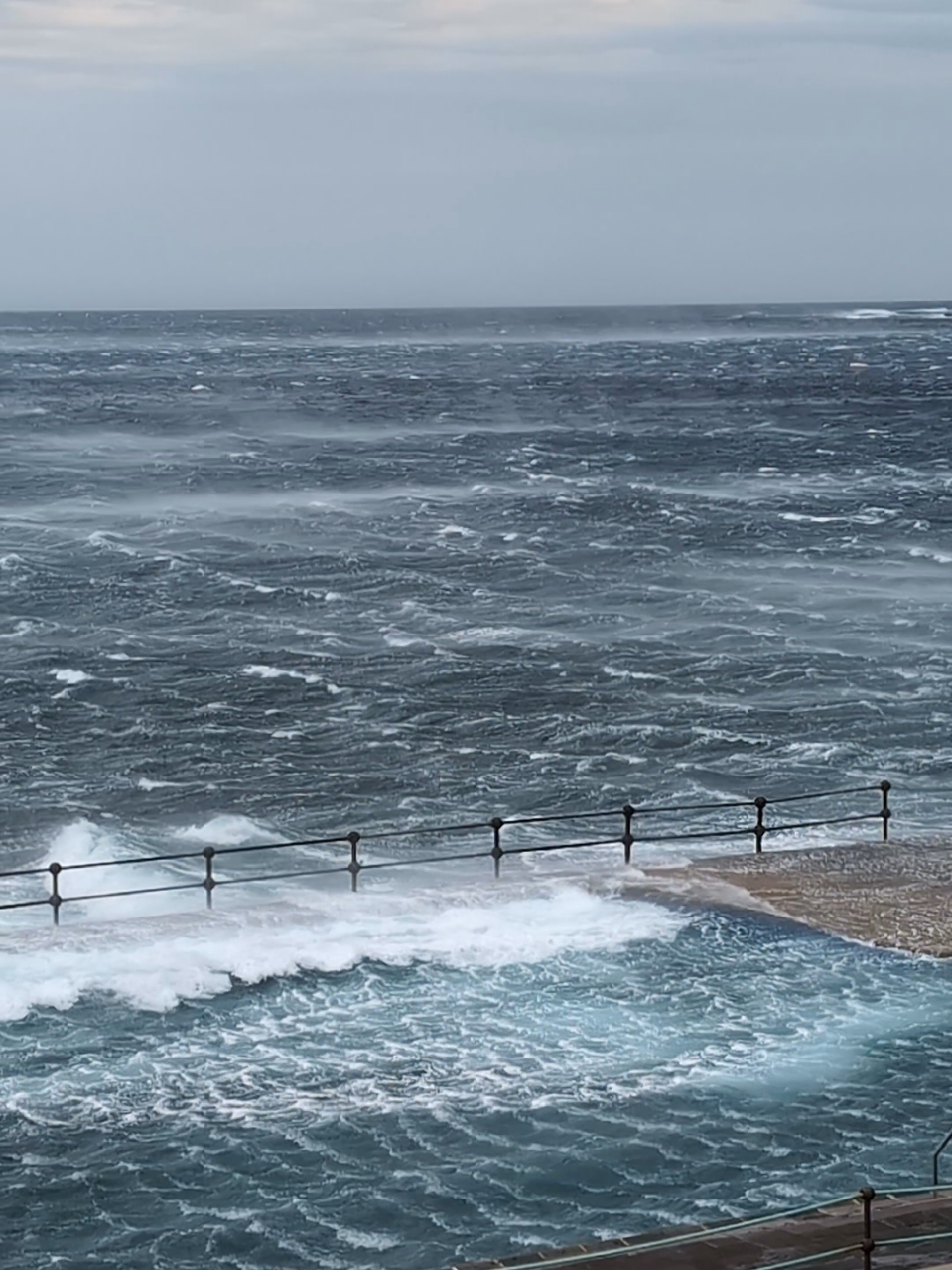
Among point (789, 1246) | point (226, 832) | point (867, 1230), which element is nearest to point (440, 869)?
point (226, 832)

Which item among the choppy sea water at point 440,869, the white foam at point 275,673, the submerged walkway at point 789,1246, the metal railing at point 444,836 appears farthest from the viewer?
the white foam at point 275,673

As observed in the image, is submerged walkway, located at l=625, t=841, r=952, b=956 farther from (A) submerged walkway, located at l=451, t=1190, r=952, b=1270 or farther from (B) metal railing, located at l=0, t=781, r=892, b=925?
(A) submerged walkway, located at l=451, t=1190, r=952, b=1270

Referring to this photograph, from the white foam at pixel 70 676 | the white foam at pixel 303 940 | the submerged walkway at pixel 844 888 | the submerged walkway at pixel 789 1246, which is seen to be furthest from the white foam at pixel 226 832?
the submerged walkway at pixel 789 1246

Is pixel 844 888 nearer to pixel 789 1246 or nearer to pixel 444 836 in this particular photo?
pixel 444 836

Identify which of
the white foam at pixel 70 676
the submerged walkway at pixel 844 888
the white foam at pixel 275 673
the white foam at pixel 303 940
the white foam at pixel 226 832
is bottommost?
the white foam at pixel 226 832

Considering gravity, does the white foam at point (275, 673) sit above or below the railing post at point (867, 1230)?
below

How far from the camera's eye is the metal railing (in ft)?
62.6

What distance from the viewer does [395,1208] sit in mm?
13281

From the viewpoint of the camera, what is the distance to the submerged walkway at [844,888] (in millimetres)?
18547

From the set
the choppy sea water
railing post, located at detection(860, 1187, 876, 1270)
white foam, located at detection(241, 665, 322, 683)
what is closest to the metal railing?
the choppy sea water

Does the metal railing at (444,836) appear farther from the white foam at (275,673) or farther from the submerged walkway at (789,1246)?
the white foam at (275,673)

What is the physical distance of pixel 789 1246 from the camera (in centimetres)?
1113

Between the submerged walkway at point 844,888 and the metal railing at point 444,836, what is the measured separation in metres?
0.40

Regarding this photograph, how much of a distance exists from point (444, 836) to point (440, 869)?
2.21m
